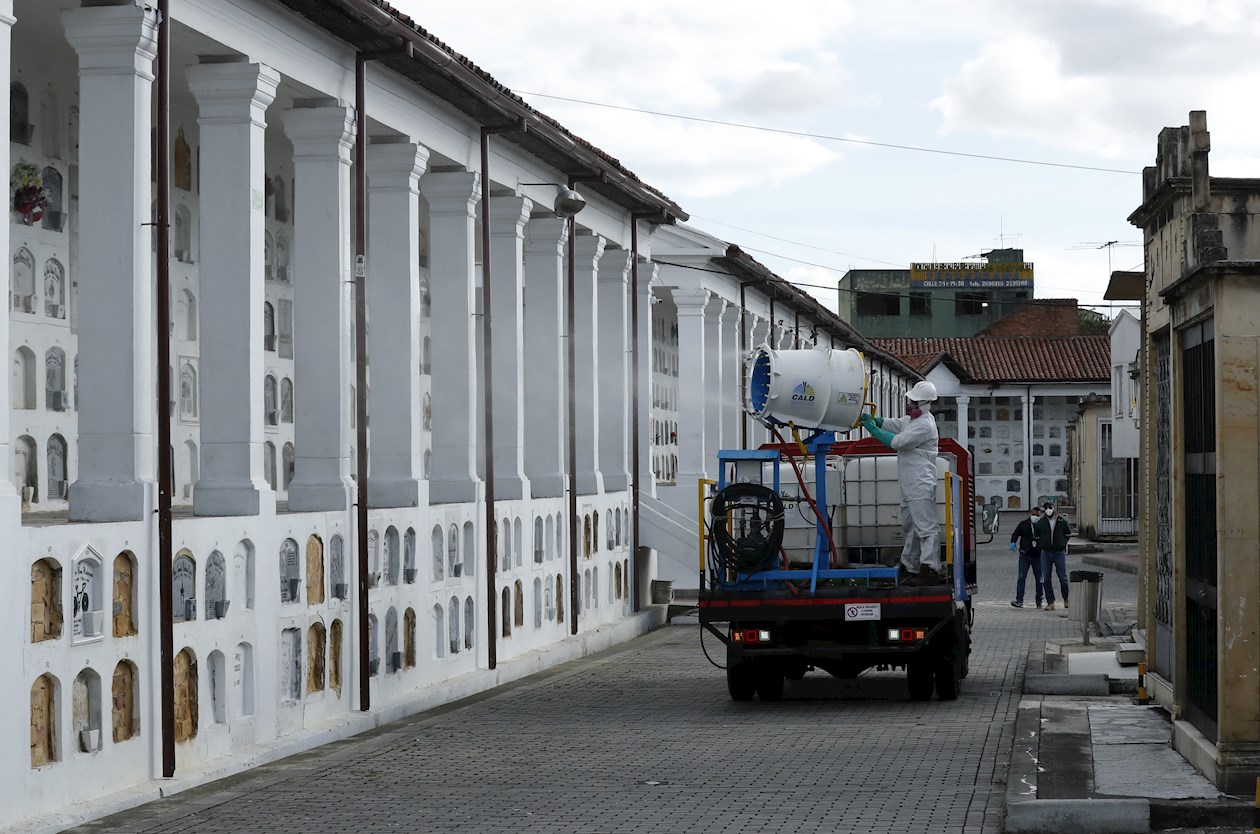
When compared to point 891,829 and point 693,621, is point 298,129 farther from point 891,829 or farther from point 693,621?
point 693,621

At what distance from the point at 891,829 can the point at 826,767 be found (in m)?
2.59

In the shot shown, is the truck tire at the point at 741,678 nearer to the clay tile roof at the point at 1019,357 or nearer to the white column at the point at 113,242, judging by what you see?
the white column at the point at 113,242

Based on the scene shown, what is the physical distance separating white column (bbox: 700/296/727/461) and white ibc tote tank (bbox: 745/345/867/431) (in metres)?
15.8

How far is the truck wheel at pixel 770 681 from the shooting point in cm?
1734

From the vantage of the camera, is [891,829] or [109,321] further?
[109,321]

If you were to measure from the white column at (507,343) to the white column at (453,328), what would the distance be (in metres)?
1.93

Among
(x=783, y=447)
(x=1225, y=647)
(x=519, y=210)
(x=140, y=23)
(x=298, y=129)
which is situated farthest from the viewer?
(x=519, y=210)

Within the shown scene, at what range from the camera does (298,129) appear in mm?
15625

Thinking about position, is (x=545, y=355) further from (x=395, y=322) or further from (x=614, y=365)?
(x=395, y=322)

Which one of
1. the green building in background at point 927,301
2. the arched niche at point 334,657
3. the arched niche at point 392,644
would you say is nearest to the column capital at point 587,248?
the arched niche at point 392,644

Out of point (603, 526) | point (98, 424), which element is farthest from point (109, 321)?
point (603, 526)

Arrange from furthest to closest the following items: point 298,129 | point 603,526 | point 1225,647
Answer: point 603,526
point 298,129
point 1225,647

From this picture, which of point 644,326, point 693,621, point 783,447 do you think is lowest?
point 693,621

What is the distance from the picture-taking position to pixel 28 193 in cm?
1445
